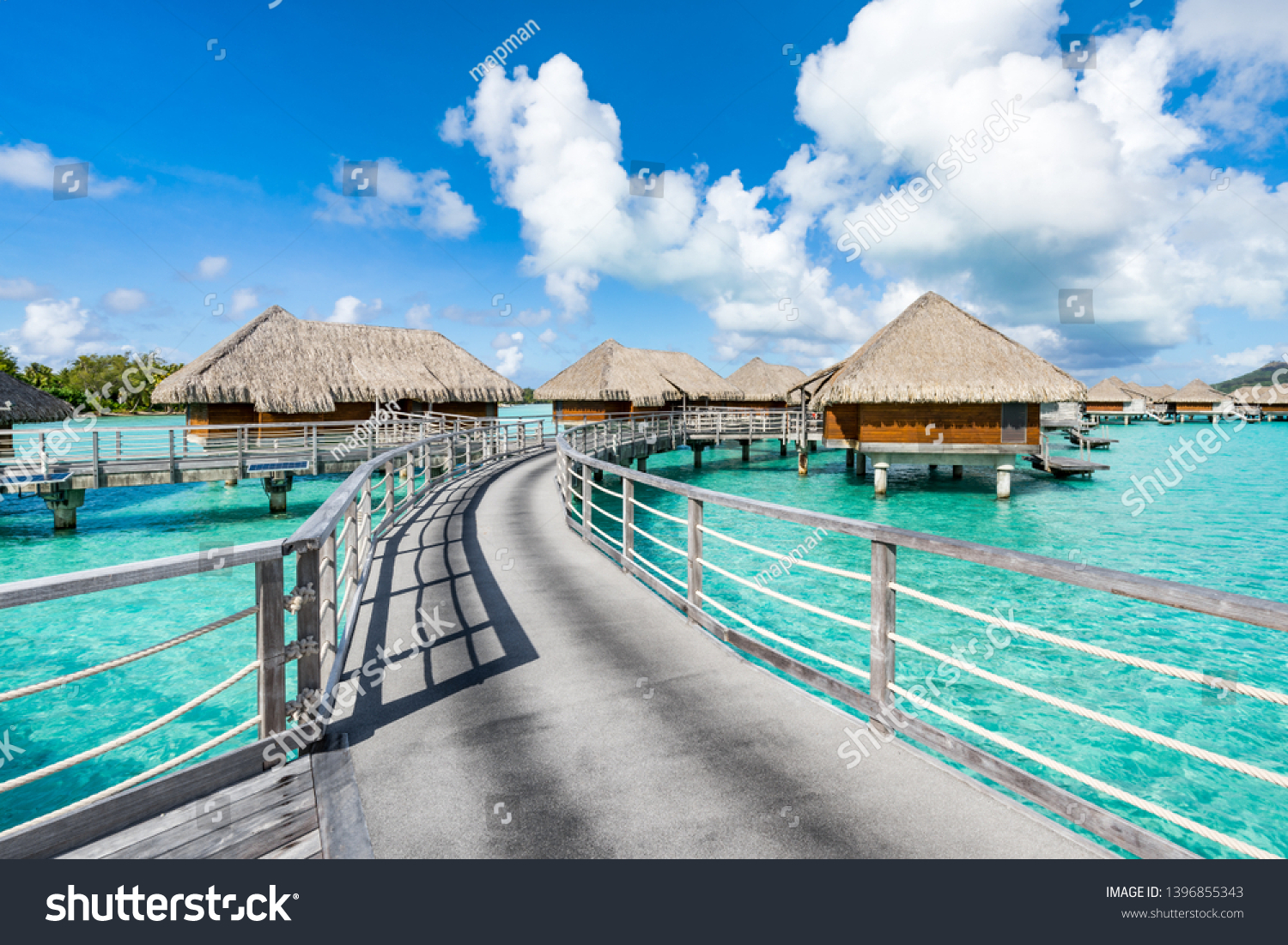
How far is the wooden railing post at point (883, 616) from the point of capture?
297 centimetres

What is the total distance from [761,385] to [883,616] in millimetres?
44231

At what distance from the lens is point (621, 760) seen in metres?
2.87

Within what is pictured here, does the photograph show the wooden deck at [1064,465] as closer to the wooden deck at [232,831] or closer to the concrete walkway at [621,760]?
the concrete walkway at [621,760]

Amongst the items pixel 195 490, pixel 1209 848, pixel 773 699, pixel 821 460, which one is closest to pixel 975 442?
pixel 821 460

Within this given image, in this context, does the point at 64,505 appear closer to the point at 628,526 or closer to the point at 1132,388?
the point at 628,526

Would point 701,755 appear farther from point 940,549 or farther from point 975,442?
point 975,442

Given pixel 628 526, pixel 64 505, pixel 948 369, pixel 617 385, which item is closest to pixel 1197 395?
pixel 948 369

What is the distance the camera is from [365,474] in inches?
234

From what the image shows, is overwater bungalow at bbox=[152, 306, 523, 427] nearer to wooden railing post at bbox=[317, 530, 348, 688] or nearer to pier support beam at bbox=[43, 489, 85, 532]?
pier support beam at bbox=[43, 489, 85, 532]

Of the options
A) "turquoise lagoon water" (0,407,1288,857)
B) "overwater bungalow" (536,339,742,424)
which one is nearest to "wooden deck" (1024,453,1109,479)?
"turquoise lagoon water" (0,407,1288,857)

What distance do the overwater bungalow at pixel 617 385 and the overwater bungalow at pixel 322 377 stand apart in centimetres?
571

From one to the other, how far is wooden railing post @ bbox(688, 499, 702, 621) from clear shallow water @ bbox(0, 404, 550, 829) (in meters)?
4.56
